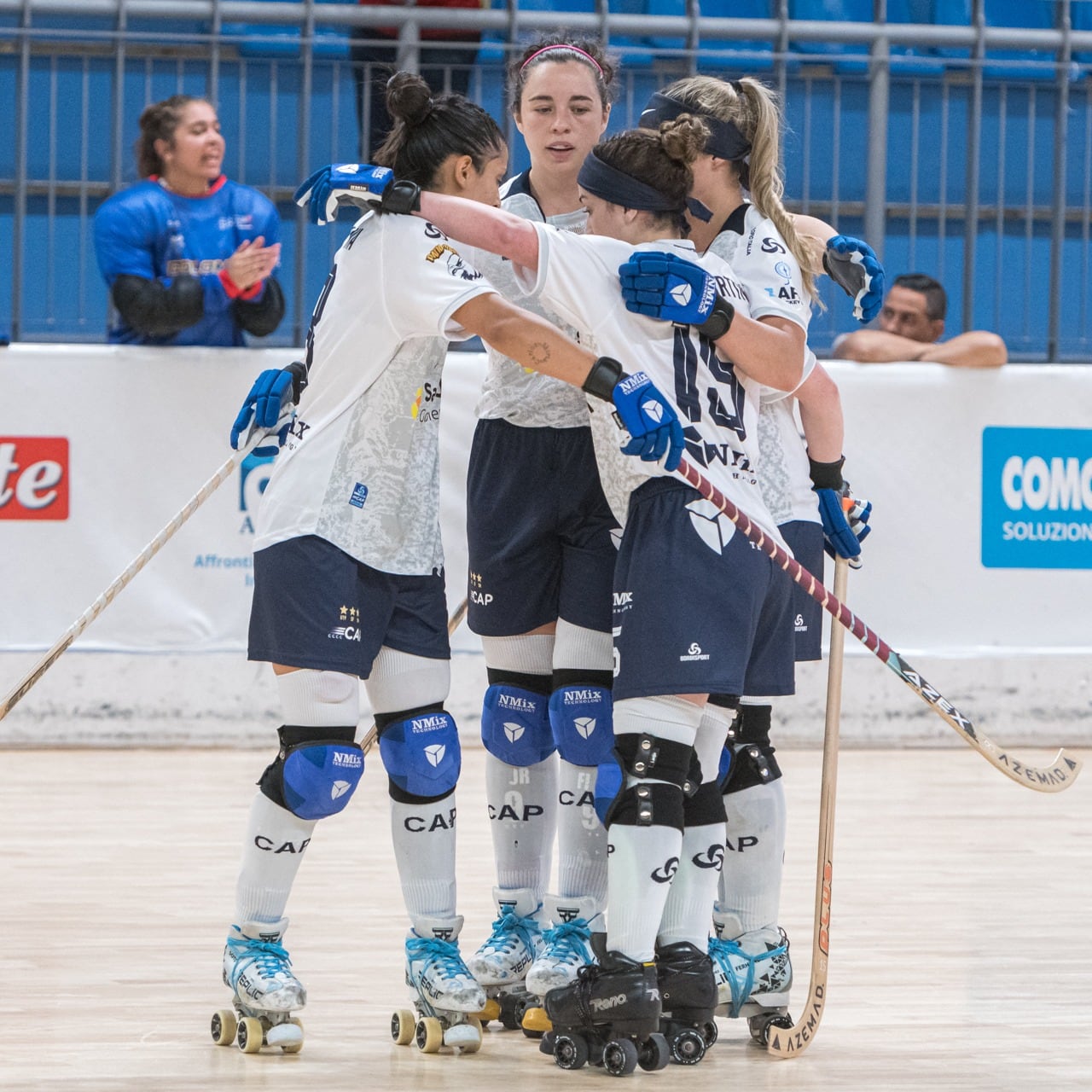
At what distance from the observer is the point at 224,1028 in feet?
10.6

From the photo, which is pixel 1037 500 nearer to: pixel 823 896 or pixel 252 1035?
pixel 823 896

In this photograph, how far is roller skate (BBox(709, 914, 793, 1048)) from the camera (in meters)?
3.39

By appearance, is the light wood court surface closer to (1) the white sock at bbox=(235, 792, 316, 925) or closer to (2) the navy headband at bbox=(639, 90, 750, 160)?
(1) the white sock at bbox=(235, 792, 316, 925)

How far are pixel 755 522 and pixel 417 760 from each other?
2.46 ft

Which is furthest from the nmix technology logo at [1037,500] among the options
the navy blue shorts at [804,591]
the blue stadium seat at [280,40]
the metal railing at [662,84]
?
the navy blue shorts at [804,591]

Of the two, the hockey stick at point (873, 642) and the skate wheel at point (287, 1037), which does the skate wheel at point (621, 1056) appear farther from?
the hockey stick at point (873, 642)

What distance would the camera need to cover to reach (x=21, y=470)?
263 inches

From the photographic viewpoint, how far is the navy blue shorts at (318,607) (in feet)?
10.5

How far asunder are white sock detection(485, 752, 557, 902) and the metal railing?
405 cm

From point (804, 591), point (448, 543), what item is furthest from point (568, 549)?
point (448, 543)

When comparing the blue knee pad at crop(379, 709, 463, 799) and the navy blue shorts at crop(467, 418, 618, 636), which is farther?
the navy blue shorts at crop(467, 418, 618, 636)

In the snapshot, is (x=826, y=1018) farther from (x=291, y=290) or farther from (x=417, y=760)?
(x=291, y=290)

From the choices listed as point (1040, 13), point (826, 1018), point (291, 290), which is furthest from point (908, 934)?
point (1040, 13)

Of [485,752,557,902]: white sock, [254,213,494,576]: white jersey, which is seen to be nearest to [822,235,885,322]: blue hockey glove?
[254,213,494,576]: white jersey
